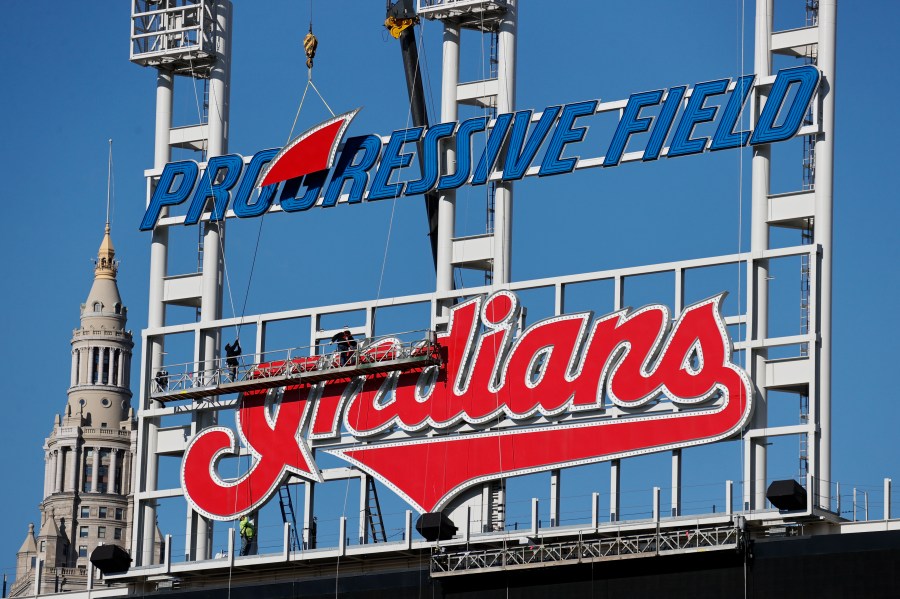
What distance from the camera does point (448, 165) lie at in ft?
210

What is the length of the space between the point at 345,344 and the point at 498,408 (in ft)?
19.5

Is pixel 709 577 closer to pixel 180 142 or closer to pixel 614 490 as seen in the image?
pixel 614 490

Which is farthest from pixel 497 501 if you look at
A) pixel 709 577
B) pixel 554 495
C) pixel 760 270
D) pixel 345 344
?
pixel 760 270

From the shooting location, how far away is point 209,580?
208ft

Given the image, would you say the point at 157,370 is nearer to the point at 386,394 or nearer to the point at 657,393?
the point at 386,394

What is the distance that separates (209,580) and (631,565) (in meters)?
14.2

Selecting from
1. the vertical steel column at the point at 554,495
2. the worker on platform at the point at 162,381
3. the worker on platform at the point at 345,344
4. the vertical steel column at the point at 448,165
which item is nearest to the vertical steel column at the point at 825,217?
the vertical steel column at the point at 554,495

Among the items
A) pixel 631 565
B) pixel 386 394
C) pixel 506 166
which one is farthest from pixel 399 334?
pixel 631 565

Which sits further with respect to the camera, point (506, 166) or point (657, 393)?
point (506, 166)

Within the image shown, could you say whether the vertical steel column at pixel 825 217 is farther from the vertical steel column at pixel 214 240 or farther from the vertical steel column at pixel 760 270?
the vertical steel column at pixel 214 240

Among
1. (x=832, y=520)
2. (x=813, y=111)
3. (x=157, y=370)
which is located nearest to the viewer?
(x=832, y=520)

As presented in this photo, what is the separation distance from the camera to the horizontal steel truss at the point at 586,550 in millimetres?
55031

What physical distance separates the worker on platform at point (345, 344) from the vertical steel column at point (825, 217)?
14222 millimetres

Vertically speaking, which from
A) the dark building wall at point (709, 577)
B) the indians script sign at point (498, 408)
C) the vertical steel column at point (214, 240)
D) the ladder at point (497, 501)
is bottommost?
the dark building wall at point (709, 577)
